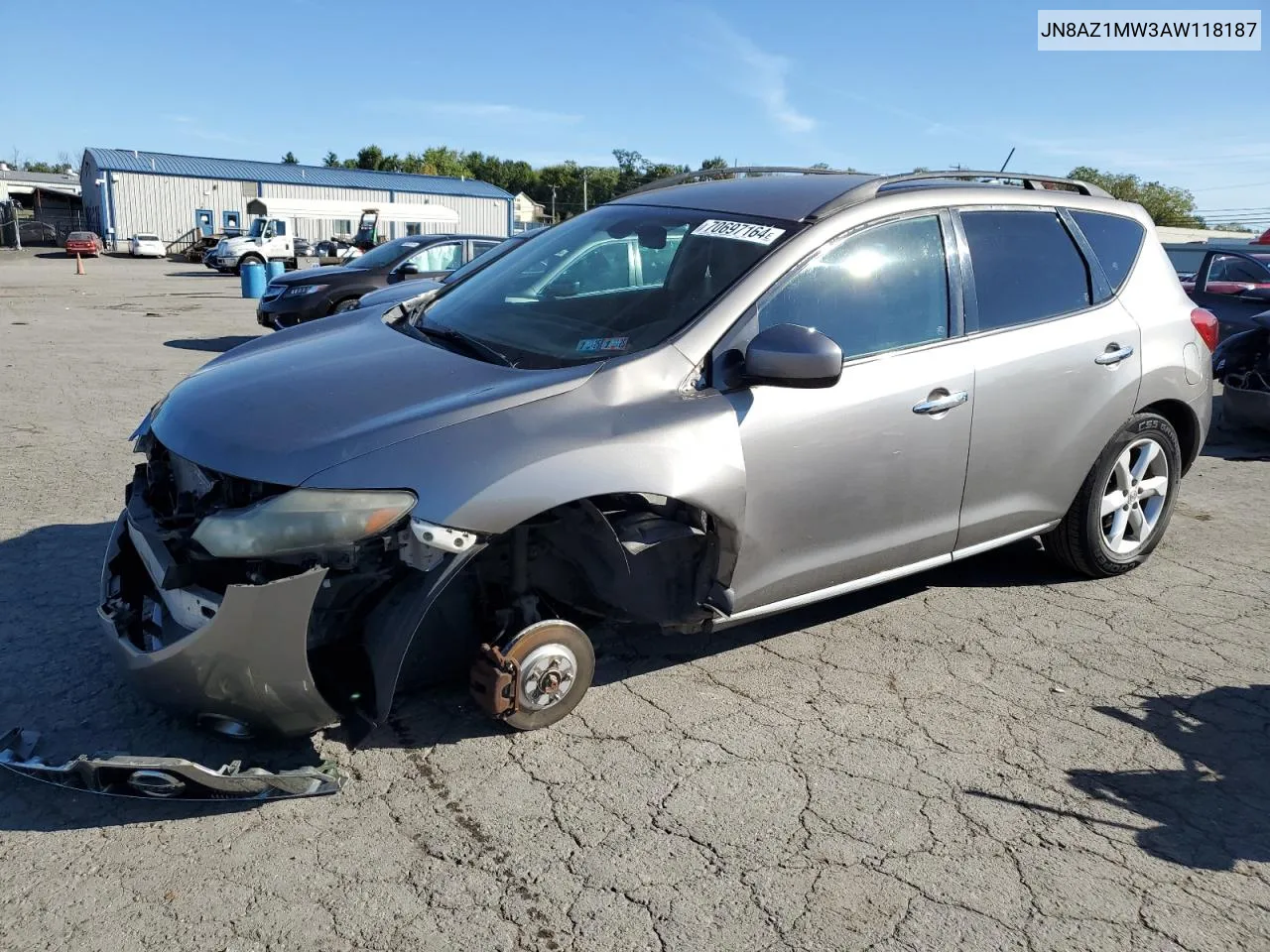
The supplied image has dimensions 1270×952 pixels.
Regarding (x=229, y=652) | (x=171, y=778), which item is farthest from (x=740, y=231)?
(x=171, y=778)

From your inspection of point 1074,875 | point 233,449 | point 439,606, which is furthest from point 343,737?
point 1074,875

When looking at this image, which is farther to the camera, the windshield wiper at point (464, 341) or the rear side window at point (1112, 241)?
the rear side window at point (1112, 241)

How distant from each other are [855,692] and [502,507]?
1577 mm

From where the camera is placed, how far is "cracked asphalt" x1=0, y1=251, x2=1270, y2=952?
2463 mm

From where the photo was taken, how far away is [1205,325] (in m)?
4.93

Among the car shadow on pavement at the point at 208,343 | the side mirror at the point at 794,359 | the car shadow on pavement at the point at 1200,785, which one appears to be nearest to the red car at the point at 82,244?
the car shadow on pavement at the point at 208,343

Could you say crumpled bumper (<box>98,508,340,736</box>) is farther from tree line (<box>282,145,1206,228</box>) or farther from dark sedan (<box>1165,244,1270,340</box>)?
tree line (<box>282,145,1206,228</box>)

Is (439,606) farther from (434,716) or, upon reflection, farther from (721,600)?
(721,600)

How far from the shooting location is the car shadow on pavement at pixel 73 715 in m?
2.84

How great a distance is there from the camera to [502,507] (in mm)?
2834

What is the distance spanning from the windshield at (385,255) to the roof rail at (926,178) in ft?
32.7

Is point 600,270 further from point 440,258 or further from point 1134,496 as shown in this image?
point 440,258

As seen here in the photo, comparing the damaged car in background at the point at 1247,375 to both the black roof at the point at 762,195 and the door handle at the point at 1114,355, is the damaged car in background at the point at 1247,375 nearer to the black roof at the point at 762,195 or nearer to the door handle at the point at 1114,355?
the door handle at the point at 1114,355

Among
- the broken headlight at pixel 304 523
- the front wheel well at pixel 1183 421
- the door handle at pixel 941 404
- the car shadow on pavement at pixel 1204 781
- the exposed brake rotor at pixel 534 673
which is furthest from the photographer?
the front wheel well at pixel 1183 421
